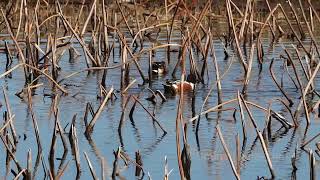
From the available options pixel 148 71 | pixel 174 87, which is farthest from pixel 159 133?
Result: pixel 148 71

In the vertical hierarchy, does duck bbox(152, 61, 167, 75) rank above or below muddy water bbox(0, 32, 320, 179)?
above

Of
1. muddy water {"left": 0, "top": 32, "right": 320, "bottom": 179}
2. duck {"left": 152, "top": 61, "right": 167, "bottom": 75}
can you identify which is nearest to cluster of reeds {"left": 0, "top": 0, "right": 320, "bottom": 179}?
muddy water {"left": 0, "top": 32, "right": 320, "bottom": 179}

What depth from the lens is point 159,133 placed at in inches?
355

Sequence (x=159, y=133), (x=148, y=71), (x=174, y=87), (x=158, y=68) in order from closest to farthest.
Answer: (x=159, y=133) → (x=174, y=87) → (x=148, y=71) → (x=158, y=68)

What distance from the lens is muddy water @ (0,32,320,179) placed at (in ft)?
25.1

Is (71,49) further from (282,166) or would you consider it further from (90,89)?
(282,166)

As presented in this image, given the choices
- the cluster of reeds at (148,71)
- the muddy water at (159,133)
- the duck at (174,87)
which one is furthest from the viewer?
the duck at (174,87)

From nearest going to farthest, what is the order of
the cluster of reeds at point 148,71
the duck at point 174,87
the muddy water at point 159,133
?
the cluster of reeds at point 148,71
the muddy water at point 159,133
the duck at point 174,87

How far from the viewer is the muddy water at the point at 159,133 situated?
7.65 m

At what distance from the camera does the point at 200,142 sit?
8625mm

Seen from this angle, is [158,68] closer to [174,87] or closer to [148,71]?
[148,71]

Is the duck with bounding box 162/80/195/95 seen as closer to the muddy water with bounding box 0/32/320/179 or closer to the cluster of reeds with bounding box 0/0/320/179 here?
the muddy water with bounding box 0/32/320/179

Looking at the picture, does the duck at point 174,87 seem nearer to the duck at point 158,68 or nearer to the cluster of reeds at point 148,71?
the cluster of reeds at point 148,71

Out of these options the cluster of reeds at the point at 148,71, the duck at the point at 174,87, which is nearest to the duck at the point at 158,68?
the cluster of reeds at the point at 148,71
